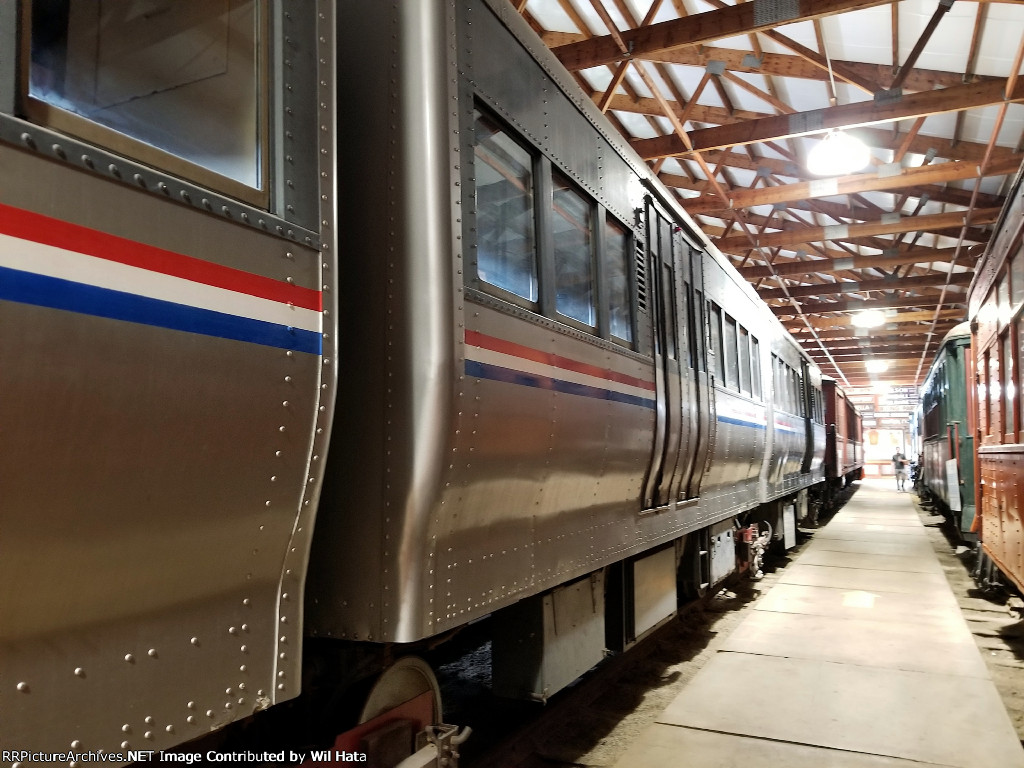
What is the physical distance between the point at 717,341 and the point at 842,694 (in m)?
2.83

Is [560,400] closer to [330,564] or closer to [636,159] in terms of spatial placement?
[330,564]

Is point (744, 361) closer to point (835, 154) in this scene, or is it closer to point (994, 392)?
point (994, 392)

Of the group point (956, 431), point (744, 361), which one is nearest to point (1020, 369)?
point (744, 361)

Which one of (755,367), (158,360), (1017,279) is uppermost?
(1017,279)

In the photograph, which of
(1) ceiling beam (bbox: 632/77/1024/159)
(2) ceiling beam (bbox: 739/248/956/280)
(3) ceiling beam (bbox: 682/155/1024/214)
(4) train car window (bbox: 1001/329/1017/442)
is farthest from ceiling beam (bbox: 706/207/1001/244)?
(4) train car window (bbox: 1001/329/1017/442)

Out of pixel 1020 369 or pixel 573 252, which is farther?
pixel 1020 369

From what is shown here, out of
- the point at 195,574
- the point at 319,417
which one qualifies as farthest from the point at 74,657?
the point at 319,417

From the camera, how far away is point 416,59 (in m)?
2.39

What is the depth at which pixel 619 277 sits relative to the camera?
4.13 meters

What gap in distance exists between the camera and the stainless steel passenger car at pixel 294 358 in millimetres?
1425

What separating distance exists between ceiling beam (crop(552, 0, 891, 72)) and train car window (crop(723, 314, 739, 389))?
3016 millimetres

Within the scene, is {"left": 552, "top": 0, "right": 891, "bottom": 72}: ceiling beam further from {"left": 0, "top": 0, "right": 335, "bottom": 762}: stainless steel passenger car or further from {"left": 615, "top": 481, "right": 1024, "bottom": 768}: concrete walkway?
{"left": 0, "top": 0, "right": 335, "bottom": 762}: stainless steel passenger car

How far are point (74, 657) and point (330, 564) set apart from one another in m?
0.95

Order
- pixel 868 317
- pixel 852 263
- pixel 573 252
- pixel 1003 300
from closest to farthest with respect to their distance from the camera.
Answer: pixel 573 252 → pixel 1003 300 → pixel 852 263 → pixel 868 317
